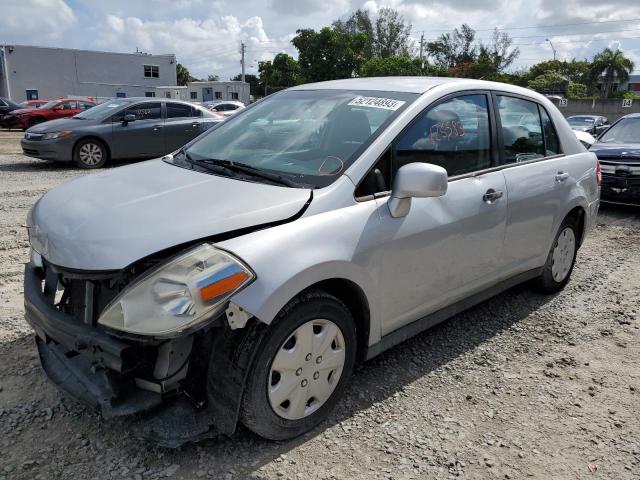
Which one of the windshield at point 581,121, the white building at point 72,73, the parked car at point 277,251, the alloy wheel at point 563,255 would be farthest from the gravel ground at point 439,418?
the white building at point 72,73

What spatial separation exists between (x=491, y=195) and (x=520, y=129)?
32.5 inches

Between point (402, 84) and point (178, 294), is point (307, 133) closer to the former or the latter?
point (402, 84)

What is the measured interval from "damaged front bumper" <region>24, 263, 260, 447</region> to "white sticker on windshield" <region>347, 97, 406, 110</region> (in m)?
1.61

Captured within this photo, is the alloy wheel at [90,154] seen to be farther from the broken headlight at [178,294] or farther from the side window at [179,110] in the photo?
the broken headlight at [178,294]

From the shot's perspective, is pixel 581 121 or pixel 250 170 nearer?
pixel 250 170

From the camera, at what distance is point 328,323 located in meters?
2.54

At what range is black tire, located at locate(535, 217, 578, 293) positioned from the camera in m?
4.32

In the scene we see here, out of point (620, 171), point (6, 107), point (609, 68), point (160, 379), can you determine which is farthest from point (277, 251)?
point (609, 68)

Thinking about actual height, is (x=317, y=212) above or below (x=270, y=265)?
above

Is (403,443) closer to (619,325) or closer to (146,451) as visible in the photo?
(146,451)

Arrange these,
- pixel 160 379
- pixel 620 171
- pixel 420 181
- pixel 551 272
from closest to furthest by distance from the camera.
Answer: pixel 160 379 → pixel 420 181 → pixel 551 272 → pixel 620 171

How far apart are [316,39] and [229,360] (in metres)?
55.2

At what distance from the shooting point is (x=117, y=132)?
35.9 feet

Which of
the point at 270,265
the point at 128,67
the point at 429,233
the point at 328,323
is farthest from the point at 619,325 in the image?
the point at 128,67
